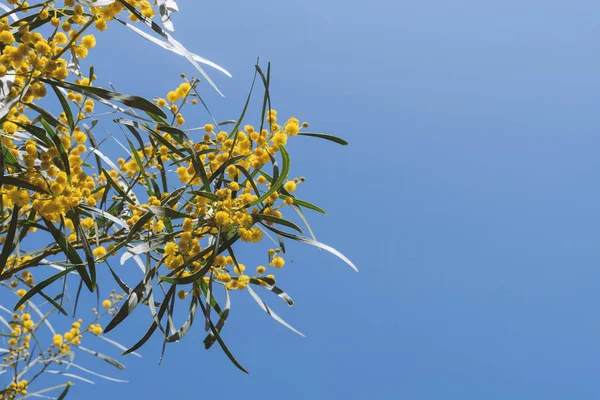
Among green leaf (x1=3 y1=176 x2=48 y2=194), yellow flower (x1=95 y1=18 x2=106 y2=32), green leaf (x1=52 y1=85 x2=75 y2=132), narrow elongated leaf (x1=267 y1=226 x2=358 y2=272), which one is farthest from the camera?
narrow elongated leaf (x1=267 y1=226 x2=358 y2=272)

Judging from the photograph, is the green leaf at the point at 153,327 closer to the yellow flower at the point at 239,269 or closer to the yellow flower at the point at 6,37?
the yellow flower at the point at 239,269

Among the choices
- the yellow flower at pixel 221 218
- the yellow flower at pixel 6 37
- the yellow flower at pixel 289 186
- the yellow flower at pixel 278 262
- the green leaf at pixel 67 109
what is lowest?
the yellow flower at pixel 221 218

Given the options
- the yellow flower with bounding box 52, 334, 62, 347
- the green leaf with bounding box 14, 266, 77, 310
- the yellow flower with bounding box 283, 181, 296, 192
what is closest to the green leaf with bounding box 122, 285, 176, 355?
the green leaf with bounding box 14, 266, 77, 310

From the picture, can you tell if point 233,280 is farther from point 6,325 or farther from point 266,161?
point 6,325

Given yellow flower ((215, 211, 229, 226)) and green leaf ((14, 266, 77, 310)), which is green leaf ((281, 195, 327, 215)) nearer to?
yellow flower ((215, 211, 229, 226))

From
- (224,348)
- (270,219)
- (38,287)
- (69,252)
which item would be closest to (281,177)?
(270,219)

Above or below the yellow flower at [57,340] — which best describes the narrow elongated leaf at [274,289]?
above

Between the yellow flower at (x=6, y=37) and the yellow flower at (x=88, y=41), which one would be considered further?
the yellow flower at (x=88, y=41)

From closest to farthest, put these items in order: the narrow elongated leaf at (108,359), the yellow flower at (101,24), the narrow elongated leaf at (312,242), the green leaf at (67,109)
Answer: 1. the yellow flower at (101,24)
2. the green leaf at (67,109)
3. the narrow elongated leaf at (312,242)
4. the narrow elongated leaf at (108,359)

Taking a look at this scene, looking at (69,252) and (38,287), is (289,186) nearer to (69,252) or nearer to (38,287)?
(69,252)

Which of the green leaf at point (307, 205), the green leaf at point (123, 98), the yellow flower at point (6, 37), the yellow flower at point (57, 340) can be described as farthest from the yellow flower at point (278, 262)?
the yellow flower at point (57, 340)

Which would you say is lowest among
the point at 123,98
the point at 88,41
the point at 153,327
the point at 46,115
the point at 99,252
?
the point at 153,327

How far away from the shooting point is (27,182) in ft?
4.95

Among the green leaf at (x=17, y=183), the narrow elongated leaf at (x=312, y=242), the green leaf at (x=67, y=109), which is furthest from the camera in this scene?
the narrow elongated leaf at (x=312, y=242)
